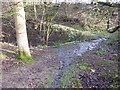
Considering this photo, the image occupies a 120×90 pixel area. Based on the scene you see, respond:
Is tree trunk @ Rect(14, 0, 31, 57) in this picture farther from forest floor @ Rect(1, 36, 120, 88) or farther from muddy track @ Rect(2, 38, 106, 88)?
muddy track @ Rect(2, 38, 106, 88)

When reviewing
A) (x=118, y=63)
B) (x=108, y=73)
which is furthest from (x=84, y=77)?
(x=118, y=63)

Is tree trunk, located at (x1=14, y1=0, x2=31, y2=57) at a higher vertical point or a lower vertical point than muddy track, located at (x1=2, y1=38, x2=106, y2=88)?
higher

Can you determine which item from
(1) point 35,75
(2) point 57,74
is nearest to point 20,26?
(1) point 35,75

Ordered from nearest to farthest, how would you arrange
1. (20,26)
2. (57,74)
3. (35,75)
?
(35,75) → (57,74) → (20,26)

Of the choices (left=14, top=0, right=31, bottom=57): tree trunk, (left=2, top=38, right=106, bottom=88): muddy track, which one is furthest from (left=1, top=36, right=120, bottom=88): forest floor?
(left=14, top=0, right=31, bottom=57): tree trunk

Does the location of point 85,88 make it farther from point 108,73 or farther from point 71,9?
point 71,9

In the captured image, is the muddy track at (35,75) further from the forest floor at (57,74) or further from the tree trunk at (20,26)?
the tree trunk at (20,26)

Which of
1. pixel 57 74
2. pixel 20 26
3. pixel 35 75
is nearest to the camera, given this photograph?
pixel 35 75

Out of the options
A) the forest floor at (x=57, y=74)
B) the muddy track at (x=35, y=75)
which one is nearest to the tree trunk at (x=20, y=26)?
the forest floor at (x=57, y=74)

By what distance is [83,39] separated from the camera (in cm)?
1409

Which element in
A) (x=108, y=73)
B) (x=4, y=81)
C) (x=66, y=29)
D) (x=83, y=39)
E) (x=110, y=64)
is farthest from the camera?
(x=66, y=29)

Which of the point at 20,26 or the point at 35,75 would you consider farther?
the point at 20,26

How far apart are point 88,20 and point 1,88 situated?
52.9 ft

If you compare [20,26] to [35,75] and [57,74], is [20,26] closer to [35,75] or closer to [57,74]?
[35,75]
